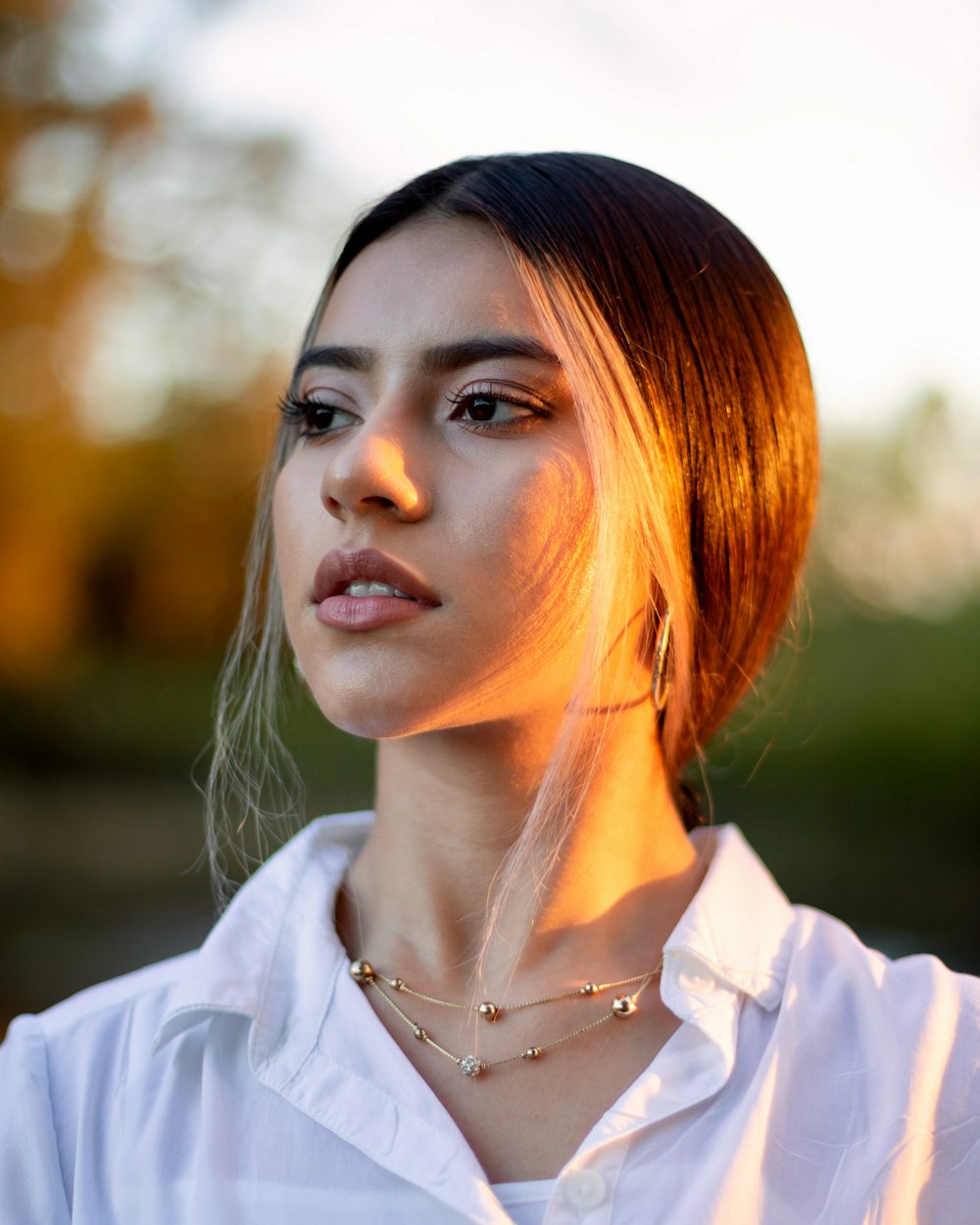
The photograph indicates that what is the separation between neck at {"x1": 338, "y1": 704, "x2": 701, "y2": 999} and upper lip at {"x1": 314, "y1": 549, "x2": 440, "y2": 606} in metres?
0.26

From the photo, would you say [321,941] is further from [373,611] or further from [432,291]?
[432,291]

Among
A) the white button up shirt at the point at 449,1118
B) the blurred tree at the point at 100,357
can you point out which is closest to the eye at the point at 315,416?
the white button up shirt at the point at 449,1118

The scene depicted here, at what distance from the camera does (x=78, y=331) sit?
7004mm

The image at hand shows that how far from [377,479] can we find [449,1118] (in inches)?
33.4

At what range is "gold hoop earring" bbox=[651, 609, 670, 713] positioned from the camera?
1.86 meters

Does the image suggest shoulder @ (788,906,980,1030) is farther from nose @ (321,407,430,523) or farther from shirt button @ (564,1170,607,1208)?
nose @ (321,407,430,523)

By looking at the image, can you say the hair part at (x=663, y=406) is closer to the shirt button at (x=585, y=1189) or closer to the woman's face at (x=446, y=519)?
the woman's face at (x=446, y=519)

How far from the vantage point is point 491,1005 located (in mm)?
1737

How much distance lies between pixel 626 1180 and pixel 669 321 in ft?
3.91

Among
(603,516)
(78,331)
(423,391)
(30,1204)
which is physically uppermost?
(78,331)

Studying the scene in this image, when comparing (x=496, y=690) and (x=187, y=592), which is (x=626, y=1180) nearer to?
(x=496, y=690)

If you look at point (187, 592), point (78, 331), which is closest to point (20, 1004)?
point (187, 592)

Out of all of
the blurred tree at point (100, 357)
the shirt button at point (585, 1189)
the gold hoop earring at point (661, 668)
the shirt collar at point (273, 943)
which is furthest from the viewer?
the blurred tree at point (100, 357)

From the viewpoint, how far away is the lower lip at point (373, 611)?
1.62m
